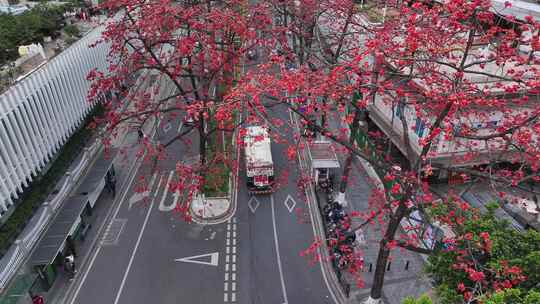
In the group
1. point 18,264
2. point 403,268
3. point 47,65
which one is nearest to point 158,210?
point 18,264

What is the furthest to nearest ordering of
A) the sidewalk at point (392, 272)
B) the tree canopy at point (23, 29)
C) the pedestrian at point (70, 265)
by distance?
the tree canopy at point (23, 29), the pedestrian at point (70, 265), the sidewalk at point (392, 272)

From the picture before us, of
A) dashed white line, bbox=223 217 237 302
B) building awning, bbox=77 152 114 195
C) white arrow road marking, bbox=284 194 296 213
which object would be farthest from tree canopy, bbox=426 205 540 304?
building awning, bbox=77 152 114 195

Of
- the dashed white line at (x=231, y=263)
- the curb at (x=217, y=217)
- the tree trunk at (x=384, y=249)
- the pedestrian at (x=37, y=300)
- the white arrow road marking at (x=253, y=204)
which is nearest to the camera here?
the tree trunk at (x=384, y=249)

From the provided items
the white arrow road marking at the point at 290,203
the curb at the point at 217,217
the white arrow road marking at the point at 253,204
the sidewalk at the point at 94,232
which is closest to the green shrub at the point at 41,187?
the sidewalk at the point at 94,232

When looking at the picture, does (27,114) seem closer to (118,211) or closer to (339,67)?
(118,211)

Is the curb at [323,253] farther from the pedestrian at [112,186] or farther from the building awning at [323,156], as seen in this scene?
the pedestrian at [112,186]

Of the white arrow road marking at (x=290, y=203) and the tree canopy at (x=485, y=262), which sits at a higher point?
the tree canopy at (x=485, y=262)

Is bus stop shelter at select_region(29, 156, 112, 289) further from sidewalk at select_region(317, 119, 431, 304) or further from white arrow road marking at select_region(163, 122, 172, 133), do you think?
sidewalk at select_region(317, 119, 431, 304)
